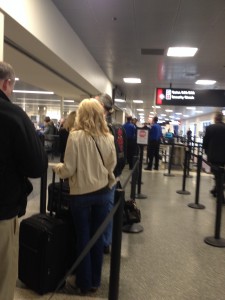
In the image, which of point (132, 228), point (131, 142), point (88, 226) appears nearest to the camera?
point (88, 226)

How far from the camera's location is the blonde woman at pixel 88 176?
2.24 m

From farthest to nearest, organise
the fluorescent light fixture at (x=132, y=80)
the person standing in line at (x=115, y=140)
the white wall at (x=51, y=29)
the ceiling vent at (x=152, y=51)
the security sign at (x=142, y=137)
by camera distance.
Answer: the fluorescent light fixture at (x=132, y=80) → the security sign at (x=142, y=137) → the ceiling vent at (x=152, y=51) → the white wall at (x=51, y=29) → the person standing in line at (x=115, y=140)

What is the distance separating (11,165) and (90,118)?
3.02 feet

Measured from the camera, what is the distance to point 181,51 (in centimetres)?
675

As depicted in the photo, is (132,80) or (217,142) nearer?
(217,142)

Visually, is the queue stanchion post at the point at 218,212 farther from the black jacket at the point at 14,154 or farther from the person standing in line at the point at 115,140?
the black jacket at the point at 14,154

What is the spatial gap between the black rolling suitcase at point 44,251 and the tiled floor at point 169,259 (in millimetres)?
123

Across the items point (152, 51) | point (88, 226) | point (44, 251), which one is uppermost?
point (152, 51)

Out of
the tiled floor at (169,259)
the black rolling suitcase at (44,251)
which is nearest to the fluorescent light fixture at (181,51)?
the tiled floor at (169,259)

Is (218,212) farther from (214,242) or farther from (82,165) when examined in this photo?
(82,165)

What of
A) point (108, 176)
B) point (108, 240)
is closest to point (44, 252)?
point (108, 176)

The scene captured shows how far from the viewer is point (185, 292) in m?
2.57

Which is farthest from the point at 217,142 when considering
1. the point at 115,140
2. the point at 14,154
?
the point at 14,154

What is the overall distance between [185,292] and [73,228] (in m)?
1.11
